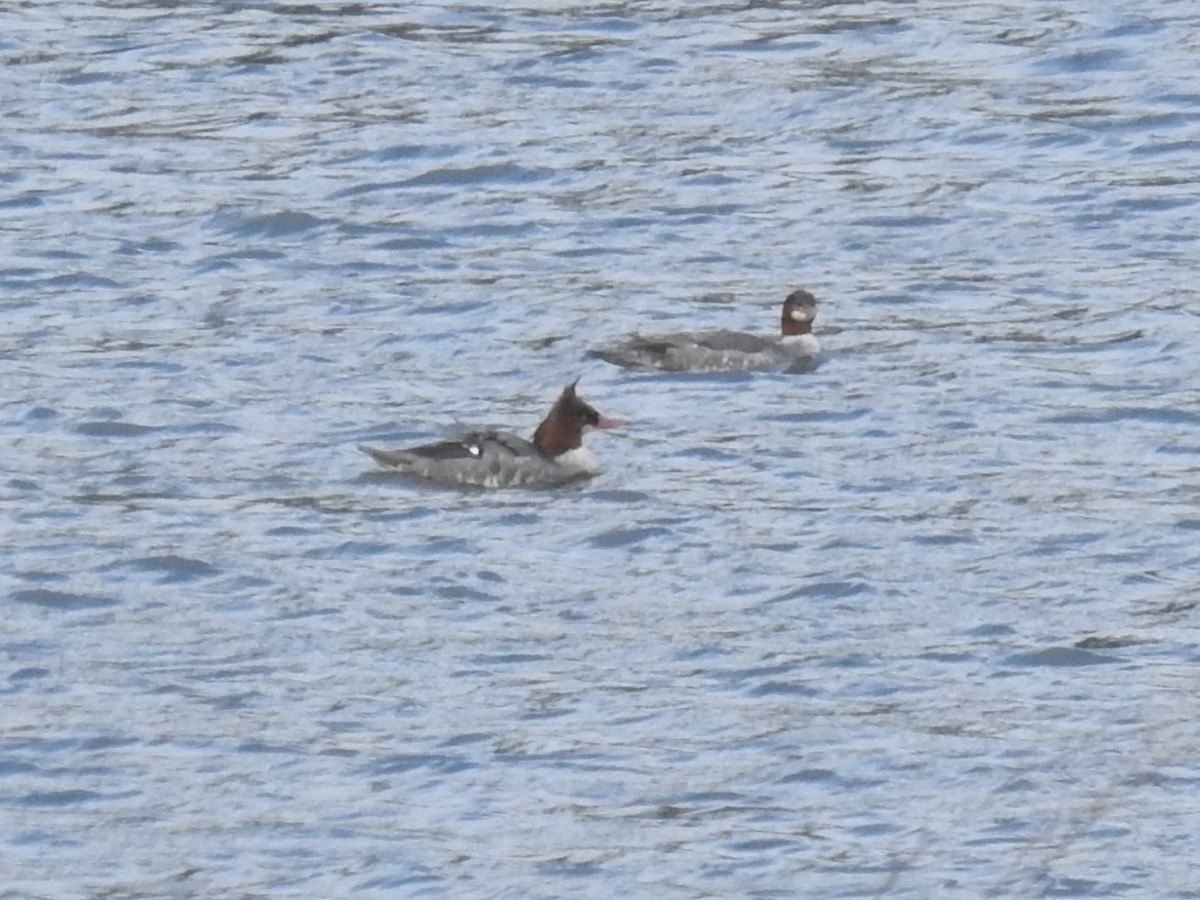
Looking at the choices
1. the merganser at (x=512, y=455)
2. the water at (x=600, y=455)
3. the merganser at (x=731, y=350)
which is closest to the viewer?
the water at (x=600, y=455)

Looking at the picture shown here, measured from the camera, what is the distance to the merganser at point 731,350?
1928 centimetres

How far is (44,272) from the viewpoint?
2138cm

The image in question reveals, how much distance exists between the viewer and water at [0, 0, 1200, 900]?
40.7ft

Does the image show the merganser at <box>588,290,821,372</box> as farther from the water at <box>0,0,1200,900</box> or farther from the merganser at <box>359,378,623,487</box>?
the merganser at <box>359,378,623,487</box>

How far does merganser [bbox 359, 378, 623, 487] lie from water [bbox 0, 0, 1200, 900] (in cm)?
13

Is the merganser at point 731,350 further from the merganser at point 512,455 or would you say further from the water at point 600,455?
the merganser at point 512,455

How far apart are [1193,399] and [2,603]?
21.1 ft

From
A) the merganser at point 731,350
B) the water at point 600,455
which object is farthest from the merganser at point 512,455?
the merganser at point 731,350

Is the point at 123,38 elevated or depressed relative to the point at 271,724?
elevated

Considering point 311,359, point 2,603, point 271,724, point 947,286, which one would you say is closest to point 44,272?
point 311,359

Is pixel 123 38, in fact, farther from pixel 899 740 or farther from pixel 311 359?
pixel 899 740

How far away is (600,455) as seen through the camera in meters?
18.2

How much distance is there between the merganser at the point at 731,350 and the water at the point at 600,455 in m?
0.17

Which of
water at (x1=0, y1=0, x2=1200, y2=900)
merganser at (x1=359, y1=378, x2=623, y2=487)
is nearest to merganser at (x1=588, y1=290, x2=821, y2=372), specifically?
water at (x1=0, y1=0, x2=1200, y2=900)
